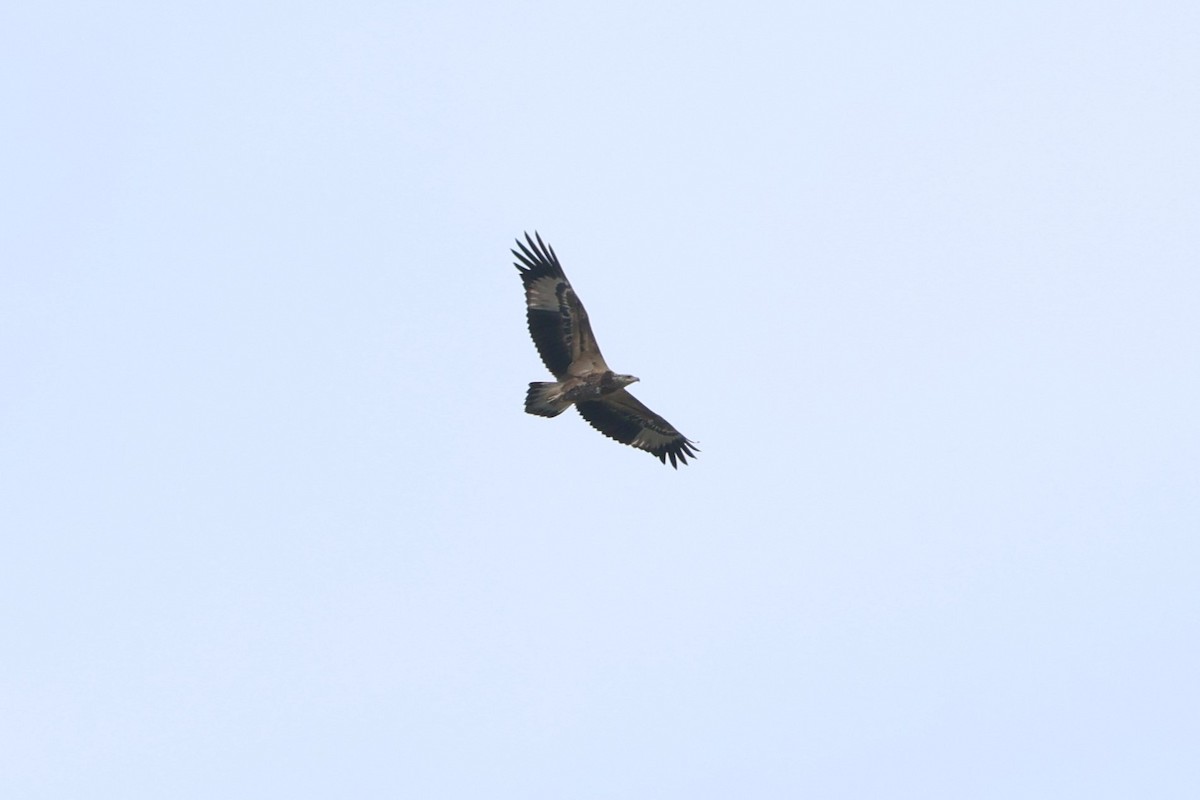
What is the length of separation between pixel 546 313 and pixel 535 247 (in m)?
1.17

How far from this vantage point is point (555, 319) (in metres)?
36.3

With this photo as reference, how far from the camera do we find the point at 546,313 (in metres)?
36.3

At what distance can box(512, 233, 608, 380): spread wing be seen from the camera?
36188 millimetres

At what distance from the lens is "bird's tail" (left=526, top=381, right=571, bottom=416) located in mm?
35938

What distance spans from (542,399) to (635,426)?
9.10 feet

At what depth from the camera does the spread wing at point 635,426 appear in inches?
1475

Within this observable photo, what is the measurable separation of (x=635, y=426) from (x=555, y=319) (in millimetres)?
2991

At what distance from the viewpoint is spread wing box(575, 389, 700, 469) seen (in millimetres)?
37469

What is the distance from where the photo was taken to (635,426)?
125 feet

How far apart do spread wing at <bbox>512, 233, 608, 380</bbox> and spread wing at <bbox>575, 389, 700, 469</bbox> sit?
37.1 inches

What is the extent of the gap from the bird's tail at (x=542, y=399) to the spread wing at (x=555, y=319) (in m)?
0.38

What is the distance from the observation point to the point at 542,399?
118 ft

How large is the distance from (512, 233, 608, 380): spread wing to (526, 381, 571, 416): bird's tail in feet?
1.24

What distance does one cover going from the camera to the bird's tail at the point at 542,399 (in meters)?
35.9
